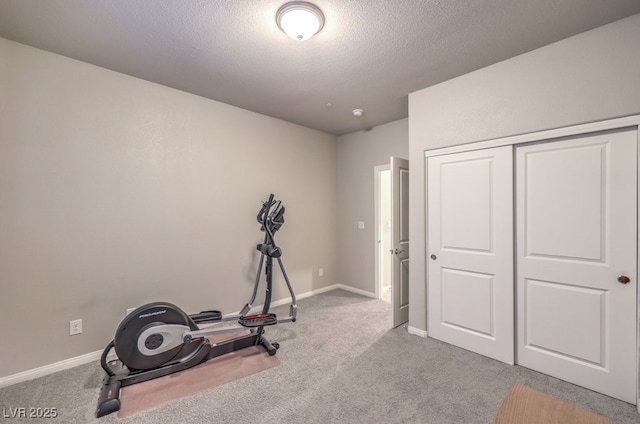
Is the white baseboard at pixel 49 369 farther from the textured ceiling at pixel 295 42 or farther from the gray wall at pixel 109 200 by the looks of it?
the textured ceiling at pixel 295 42

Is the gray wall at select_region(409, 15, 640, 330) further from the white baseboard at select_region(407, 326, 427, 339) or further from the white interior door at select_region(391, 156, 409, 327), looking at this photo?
the white interior door at select_region(391, 156, 409, 327)

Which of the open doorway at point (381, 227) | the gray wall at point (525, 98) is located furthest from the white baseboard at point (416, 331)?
the open doorway at point (381, 227)

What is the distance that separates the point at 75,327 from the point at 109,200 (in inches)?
46.0

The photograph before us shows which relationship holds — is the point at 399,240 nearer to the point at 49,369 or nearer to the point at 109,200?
the point at 109,200

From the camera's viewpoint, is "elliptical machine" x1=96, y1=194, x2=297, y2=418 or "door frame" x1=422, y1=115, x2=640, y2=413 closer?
"door frame" x1=422, y1=115, x2=640, y2=413

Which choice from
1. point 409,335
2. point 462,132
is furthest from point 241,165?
point 409,335

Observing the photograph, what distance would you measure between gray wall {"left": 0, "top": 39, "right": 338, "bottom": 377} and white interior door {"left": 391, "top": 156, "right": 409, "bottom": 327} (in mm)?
1752

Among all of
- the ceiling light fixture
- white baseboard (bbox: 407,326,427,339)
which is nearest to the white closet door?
white baseboard (bbox: 407,326,427,339)

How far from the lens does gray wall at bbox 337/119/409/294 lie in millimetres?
4332

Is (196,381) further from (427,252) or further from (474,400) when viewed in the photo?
(427,252)

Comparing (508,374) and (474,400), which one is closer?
(474,400)

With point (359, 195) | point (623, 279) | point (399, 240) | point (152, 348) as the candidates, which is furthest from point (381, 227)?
point (152, 348)

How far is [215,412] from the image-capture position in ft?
6.32

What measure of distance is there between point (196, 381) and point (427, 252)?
8.23ft
